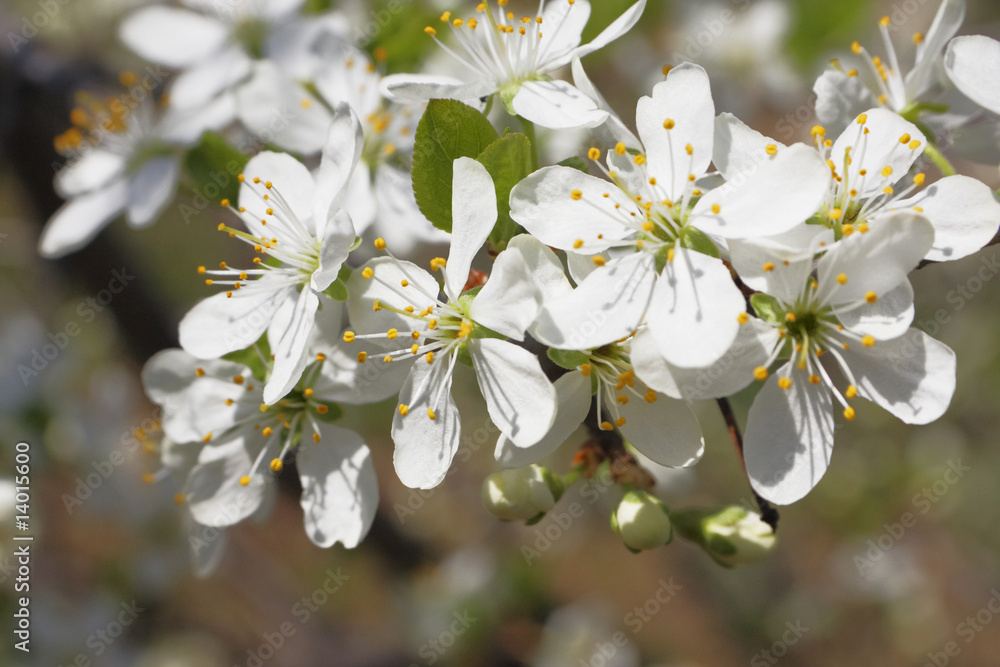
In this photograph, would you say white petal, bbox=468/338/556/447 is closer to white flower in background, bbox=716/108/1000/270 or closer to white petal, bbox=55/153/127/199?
white flower in background, bbox=716/108/1000/270

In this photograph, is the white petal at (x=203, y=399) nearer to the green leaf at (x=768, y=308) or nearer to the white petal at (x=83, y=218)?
the white petal at (x=83, y=218)

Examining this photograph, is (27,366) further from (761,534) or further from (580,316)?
(761,534)

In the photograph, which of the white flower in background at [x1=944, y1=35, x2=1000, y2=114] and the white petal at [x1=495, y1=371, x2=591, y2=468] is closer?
the white petal at [x1=495, y1=371, x2=591, y2=468]

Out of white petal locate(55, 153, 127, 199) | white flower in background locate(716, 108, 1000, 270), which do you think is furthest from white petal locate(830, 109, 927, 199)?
white petal locate(55, 153, 127, 199)

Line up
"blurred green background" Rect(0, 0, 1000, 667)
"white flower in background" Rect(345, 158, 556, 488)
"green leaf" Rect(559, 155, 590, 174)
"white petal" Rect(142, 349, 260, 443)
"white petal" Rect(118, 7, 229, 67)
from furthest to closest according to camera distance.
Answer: "blurred green background" Rect(0, 0, 1000, 667) → "white petal" Rect(118, 7, 229, 67) → "white petal" Rect(142, 349, 260, 443) → "green leaf" Rect(559, 155, 590, 174) → "white flower in background" Rect(345, 158, 556, 488)

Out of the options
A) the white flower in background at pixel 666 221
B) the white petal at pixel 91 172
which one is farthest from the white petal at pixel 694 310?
the white petal at pixel 91 172

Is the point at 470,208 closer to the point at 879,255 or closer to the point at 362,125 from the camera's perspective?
the point at 879,255
